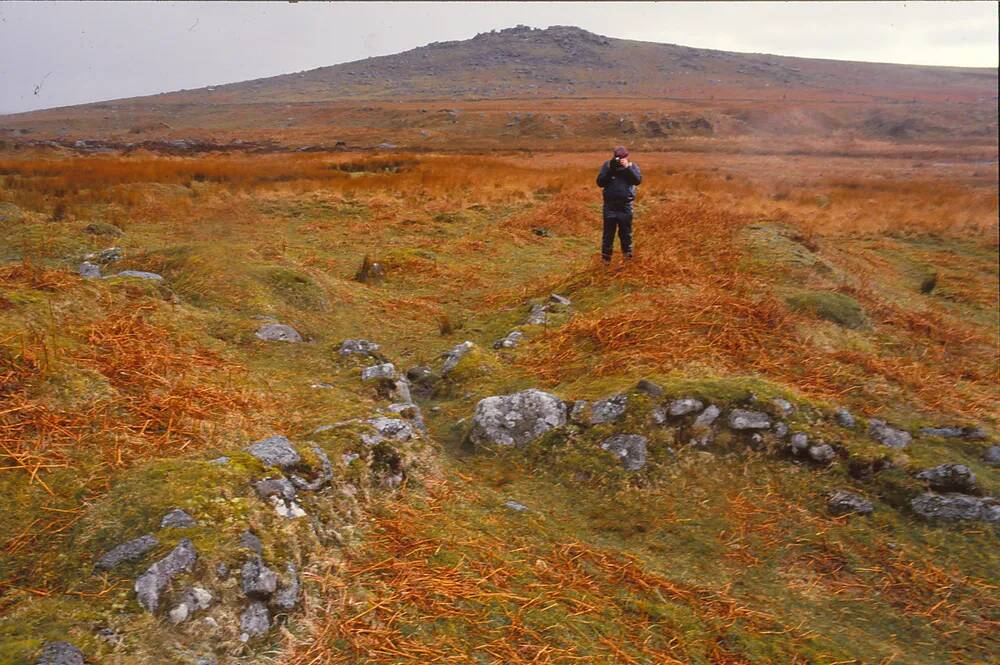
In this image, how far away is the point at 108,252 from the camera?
10578 millimetres

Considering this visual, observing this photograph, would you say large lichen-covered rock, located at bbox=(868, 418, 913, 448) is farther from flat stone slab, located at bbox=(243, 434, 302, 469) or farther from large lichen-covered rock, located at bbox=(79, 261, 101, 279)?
large lichen-covered rock, located at bbox=(79, 261, 101, 279)

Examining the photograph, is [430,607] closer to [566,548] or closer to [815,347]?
[566,548]

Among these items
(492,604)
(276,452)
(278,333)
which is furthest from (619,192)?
(492,604)

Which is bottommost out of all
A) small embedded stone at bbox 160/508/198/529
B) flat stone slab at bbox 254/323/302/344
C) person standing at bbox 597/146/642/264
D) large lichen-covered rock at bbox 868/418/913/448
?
large lichen-covered rock at bbox 868/418/913/448

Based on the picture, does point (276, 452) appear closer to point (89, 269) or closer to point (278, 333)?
point (278, 333)

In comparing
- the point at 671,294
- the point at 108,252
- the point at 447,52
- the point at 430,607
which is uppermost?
the point at 447,52

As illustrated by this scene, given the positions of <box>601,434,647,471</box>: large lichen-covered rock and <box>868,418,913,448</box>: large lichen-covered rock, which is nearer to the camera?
<box>601,434,647,471</box>: large lichen-covered rock

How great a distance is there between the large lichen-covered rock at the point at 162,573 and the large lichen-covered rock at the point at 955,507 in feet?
17.1

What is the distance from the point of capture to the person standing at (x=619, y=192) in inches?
381

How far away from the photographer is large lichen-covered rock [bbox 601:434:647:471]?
5.05 meters

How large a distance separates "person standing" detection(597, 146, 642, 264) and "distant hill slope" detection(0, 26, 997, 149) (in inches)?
352

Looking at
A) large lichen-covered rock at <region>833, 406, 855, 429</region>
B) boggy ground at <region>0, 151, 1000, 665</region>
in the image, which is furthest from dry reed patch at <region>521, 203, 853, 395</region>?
large lichen-covered rock at <region>833, 406, 855, 429</region>

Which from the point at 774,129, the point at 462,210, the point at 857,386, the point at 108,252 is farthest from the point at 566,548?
the point at 774,129

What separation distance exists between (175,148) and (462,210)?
96.3 feet
